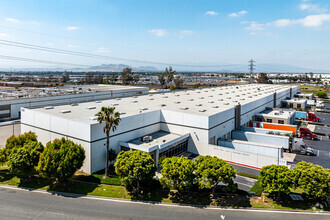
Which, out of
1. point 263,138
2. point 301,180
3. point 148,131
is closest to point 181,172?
point 301,180

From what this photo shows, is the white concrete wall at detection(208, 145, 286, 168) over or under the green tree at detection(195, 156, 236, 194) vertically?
under

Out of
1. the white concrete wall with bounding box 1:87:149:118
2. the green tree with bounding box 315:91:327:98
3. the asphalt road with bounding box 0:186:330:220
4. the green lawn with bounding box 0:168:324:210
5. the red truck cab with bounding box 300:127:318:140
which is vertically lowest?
the asphalt road with bounding box 0:186:330:220

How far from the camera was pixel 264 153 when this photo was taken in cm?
3994

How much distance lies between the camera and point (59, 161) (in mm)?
27531

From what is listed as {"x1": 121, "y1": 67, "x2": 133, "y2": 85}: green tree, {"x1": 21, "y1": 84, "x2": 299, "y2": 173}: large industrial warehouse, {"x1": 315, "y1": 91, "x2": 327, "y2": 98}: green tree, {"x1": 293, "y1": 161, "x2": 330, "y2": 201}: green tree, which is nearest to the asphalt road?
{"x1": 293, "y1": 161, "x2": 330, "y2": 201}: green tree

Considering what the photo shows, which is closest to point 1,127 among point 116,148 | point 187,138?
point 116,148

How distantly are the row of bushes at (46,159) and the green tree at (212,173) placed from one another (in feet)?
48.6

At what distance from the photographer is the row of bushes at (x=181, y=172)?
83.6 ft

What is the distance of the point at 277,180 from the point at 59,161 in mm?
24519

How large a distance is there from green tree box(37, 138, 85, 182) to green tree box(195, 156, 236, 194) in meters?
14.8

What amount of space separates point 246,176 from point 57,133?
29.3 meters

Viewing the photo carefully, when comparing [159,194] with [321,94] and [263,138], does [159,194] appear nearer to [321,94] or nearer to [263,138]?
[263,138]

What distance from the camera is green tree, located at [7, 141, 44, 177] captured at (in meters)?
28.4

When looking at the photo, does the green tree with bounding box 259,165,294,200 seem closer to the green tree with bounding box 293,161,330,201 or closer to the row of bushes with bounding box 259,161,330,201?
the row of bushes with bounding box 259,161,330,201
